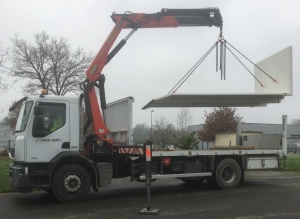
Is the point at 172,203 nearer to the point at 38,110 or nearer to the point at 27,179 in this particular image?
the point at 27,179

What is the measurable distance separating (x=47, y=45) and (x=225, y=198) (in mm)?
25209

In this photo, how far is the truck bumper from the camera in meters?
8.73

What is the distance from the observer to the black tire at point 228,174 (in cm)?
1143

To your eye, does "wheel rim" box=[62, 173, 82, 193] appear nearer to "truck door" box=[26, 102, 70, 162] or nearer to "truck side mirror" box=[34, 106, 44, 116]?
"truck door" box=[26, 102, 70, 162]

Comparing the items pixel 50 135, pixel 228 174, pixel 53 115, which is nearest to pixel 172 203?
pixel 228 174

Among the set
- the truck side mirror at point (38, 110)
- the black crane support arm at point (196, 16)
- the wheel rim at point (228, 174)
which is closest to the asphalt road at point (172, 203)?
the wheel rim at point (228, 174)

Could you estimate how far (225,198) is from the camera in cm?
985

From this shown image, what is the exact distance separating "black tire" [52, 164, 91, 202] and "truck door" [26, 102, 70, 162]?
501 mm

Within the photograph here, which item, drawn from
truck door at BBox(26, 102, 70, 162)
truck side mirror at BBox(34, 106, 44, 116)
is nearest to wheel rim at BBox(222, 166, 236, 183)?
truck door at BBox(26, 102, 70, 162)

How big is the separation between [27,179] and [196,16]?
23.9ft

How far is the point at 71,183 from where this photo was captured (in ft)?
30.0

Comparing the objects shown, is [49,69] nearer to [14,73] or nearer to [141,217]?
[14,73]

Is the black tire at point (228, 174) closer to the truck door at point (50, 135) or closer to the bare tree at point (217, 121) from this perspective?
the truck door at point (50, 135)

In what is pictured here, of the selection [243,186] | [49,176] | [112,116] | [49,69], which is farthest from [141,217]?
[49,69]
